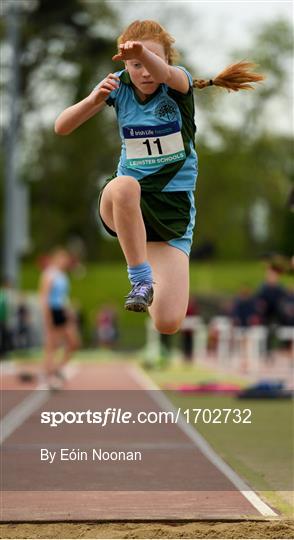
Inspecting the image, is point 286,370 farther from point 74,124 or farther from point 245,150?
point 245,150

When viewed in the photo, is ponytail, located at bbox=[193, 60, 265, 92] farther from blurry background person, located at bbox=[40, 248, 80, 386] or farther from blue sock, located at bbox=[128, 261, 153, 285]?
blurry background person, located at bbox=[40, 248, 80, 386]

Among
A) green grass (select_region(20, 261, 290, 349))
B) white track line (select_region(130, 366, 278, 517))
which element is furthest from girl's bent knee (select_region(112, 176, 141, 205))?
green grass (select_region(20, 261, 290, 349))

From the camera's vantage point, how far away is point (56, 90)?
160ft

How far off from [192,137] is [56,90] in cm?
4250

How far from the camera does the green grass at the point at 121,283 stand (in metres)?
49.1

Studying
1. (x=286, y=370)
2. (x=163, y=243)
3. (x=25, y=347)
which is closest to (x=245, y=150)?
(x=25, y=347)

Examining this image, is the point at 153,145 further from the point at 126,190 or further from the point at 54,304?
the point at 54,304

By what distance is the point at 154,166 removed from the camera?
6.72 m

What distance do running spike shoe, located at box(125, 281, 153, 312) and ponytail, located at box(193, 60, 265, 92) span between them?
119cm

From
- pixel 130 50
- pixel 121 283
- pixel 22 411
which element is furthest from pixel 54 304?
pixel 121 283

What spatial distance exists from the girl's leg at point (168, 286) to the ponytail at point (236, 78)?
3.16ft

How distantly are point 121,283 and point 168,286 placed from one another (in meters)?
46.3

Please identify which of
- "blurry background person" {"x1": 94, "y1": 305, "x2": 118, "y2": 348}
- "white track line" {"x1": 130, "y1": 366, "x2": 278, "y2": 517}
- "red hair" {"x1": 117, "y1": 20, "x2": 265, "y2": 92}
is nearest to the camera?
"red hair" {"x1": 117, "y1": 20, "x2": 265, "y2": 92}

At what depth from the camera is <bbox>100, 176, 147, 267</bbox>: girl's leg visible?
6.44 m
